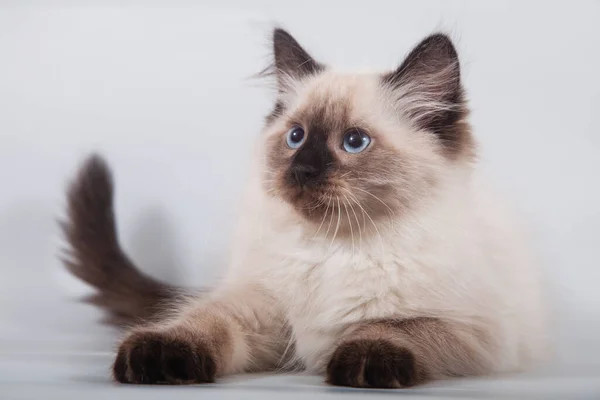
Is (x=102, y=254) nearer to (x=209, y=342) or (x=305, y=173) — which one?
(x=209, y=342)

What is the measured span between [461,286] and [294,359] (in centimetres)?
47

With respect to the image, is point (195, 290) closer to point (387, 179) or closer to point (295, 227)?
point (295, 227)

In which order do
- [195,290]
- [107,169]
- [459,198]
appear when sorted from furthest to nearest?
[107,169] → [195,290] → [459,198]

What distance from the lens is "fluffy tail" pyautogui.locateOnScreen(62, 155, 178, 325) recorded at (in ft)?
9.07

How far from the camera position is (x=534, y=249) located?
2516 mm

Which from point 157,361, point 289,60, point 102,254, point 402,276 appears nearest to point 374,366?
point 402,276

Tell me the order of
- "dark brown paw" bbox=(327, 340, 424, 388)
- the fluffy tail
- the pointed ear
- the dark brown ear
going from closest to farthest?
"dark brown paw" bbox=(327, 340, 424, 388) < the dark brown ear < the pointed ear < the fluffy tail

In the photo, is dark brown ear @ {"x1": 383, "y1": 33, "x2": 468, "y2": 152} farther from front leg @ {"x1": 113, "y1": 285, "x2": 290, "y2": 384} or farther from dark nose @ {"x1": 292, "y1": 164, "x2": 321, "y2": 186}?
front leg @ {"x1": 113, "y1": 285, "x2": 290, "y2": 384}

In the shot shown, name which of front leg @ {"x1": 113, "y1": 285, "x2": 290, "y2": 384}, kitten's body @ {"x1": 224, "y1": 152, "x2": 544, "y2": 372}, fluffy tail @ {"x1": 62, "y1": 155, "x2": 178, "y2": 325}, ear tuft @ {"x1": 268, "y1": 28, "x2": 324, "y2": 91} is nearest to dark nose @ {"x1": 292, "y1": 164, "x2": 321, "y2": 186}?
kitten's body @ {"x1": 224, "y1": 152, "x2": 544, "y2": 372}

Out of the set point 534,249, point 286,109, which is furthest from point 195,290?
point 534,249

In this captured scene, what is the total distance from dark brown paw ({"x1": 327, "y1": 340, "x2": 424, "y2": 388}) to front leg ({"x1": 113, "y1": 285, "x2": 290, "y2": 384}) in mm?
307

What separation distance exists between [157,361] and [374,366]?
0.47 m

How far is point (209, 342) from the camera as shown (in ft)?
6.31

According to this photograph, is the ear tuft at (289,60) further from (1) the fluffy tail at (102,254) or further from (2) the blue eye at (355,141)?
(1) the fluffy tail at (102,254)
